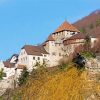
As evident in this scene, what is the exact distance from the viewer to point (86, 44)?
2052 inches

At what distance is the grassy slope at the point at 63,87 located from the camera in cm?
3247

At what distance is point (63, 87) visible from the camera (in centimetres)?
3409

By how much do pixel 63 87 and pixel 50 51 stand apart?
2455cm

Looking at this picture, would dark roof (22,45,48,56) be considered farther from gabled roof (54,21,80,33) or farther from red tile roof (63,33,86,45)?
gabled roof (54,21,80,33)

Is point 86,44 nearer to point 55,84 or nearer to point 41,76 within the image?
point 41,76

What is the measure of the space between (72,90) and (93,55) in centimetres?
293

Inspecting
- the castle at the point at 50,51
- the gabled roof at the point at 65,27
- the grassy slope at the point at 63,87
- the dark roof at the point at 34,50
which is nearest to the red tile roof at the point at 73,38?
the castle at the point at 50,51

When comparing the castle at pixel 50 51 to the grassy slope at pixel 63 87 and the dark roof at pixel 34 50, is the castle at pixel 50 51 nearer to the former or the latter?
the dark roof at pixel 34 50

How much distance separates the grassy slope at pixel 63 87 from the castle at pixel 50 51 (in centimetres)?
1639

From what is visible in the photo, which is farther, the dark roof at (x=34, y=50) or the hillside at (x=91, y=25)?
the hillside at (x=91, y=25)

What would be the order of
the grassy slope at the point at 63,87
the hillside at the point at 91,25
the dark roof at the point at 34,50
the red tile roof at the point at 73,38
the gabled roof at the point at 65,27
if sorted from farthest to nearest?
the hillside at the point at 91,25 < the gabled roof at the point at 65,27 < the dark roof at the point at 34,50 < the red tile roof at the point at 73,38 < the grassy slope at the point at 63,87

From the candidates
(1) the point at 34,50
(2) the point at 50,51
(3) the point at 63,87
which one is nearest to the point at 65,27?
(2) the point at 50,51

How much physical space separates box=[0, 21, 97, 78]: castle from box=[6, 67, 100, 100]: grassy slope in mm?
16386

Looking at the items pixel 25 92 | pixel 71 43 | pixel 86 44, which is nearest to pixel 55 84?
pixel 25 92
